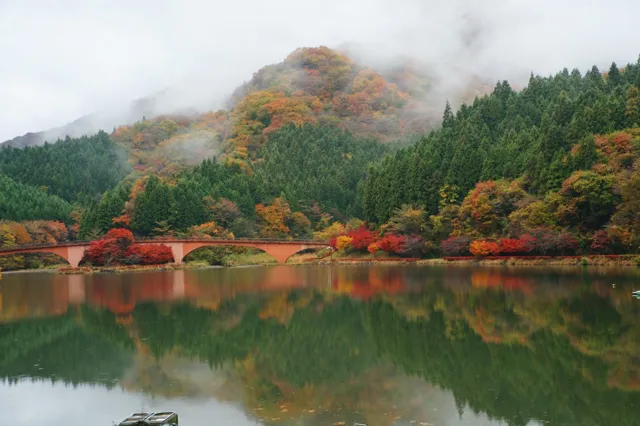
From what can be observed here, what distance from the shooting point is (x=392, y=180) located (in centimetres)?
7281

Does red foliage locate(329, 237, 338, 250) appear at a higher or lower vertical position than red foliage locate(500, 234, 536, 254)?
higher

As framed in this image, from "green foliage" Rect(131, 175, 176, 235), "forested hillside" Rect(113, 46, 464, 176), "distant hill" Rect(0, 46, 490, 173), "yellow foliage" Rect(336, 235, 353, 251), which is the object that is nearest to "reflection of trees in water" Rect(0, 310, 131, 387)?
"yellow foliage" Rect(336, 235, 353, 251)

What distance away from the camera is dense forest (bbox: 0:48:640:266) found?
52.5 meters

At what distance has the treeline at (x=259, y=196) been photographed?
78062 millimetres

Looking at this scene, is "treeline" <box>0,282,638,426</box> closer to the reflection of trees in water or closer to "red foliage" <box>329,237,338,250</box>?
the reflection of trees in water

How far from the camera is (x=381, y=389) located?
15.5m

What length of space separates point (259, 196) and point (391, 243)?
30.6 meters

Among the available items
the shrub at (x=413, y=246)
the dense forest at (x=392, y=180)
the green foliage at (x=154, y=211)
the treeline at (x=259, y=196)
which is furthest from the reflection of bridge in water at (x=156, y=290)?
the treeline at (x=259, y=196)

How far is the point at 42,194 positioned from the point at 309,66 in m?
98.0

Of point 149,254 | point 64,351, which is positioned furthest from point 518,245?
point 64,351

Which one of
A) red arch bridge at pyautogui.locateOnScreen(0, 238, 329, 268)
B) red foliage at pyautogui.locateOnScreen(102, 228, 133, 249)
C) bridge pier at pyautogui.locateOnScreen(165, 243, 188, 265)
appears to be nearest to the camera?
red foliage at pyautogui.locateOnScreen(102, 228, 133, 249)

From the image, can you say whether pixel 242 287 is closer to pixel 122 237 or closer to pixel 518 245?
pixel 518 245

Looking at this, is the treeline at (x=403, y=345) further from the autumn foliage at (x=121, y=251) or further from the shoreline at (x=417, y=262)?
the autumn foliage at (x=121, y=251)

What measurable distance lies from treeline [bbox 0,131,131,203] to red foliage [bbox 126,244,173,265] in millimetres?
39251
